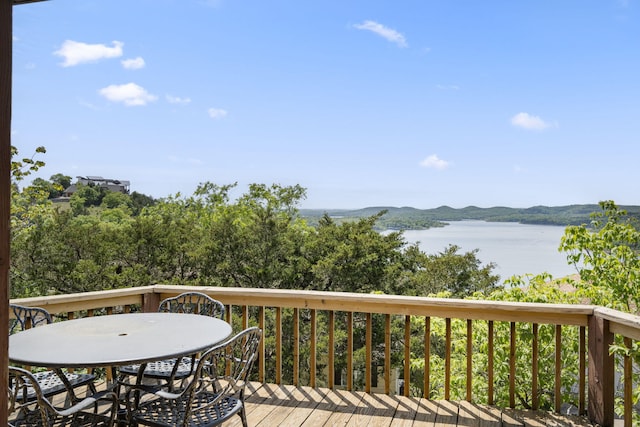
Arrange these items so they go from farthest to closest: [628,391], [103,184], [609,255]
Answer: [103,184] < [609,255] < [628,391]

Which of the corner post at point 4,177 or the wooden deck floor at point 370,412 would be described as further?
the wooden deck floor at point 370,412

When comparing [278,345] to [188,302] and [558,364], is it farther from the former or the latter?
[558,364]

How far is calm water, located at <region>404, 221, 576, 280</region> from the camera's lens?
11.1m

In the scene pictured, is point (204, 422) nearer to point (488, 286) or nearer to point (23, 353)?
point (23, 353)

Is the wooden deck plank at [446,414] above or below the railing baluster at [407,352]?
below

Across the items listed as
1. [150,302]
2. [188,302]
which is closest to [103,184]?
[150,302]

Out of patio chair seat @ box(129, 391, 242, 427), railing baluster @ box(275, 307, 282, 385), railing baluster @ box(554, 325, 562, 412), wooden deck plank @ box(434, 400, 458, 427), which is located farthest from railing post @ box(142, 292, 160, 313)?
railing baluster @ box(554, 325, 562, 412)

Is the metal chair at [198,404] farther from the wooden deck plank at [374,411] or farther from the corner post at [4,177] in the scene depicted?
the corner post at [4,177]

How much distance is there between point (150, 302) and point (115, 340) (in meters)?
1.66

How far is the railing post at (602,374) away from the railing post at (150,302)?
3.31 m

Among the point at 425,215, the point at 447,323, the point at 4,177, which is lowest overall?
the point at 447,323

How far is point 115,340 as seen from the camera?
253 centimetres

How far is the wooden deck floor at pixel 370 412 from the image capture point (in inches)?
128

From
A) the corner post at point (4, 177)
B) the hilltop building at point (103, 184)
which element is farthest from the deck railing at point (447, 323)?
the hilltop building at point (103, 184)
